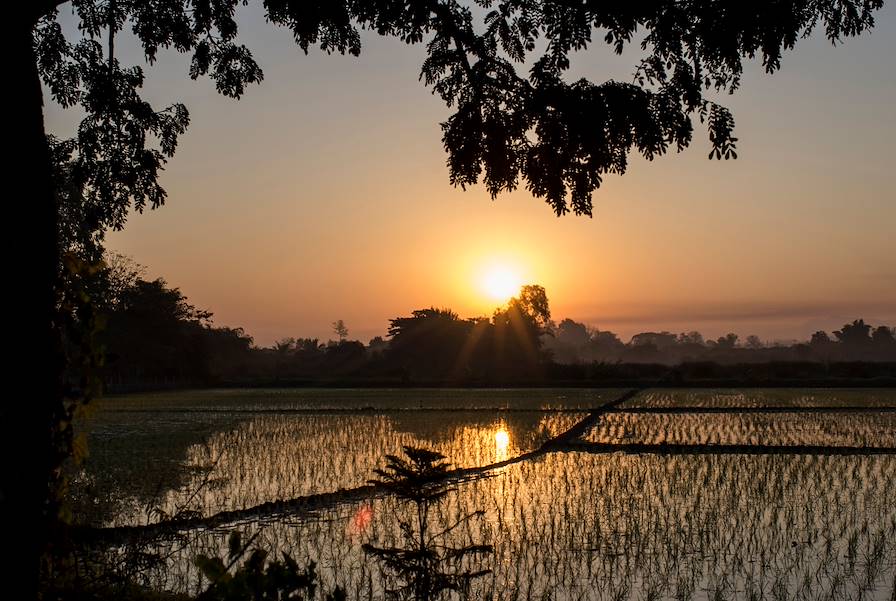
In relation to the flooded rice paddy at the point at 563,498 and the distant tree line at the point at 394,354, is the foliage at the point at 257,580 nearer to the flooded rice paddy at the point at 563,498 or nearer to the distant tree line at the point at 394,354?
the flooded rice paddy at the point at 563,498

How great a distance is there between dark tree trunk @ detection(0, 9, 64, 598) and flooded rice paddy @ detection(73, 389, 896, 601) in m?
1.36

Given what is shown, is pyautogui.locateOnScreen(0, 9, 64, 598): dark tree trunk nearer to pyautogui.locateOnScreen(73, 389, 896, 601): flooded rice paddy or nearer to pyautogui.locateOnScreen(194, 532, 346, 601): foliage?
pyautogui.locateOnScreen(194, 532, 346, 601): foliage

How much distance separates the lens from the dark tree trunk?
160 inches

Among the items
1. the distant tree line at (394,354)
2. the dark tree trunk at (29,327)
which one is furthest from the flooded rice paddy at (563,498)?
the distant tree line at (394,354)

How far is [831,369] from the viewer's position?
54750 millimetres

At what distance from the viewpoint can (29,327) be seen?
4219 mm

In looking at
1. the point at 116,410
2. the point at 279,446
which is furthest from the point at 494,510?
the point at 116,410

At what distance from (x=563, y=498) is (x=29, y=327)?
9.38m

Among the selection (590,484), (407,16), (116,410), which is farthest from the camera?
(116,410)

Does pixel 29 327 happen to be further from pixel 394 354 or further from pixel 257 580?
pixel 394 354

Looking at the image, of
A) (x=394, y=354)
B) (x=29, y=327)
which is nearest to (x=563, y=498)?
(x=29, y=327)

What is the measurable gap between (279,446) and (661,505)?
10.8 m

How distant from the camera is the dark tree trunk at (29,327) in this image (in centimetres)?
407

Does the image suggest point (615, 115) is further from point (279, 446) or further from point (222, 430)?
point (222, 430)
